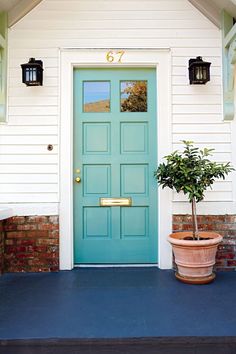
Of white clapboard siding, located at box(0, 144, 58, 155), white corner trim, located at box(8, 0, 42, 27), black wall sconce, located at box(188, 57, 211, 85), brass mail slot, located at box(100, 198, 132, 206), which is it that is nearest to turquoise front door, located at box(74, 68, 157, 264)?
brass mail slot, located at box(100, 198, 132, 206)

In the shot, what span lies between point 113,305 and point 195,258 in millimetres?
877

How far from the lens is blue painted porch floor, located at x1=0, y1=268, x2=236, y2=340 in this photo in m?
1.93

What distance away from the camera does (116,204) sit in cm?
325

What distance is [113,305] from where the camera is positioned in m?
2.31

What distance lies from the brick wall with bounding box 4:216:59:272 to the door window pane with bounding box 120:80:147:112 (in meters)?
1.49

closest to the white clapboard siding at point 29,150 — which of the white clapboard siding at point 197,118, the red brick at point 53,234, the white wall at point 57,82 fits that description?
the white wall at point 57,82

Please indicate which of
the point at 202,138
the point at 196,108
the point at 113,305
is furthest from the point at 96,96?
the point at 113,305

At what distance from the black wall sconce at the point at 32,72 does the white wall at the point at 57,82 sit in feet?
0.43

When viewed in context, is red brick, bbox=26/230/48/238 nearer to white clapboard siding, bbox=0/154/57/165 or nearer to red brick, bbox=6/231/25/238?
red brick, bbox=6/231/25/238

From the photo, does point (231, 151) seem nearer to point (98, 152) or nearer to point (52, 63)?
point (98, 152)

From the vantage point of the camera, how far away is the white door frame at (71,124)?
125 inches

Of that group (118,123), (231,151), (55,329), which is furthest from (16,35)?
(55,329)

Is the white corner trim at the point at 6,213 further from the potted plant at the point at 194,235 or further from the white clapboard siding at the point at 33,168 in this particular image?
the potted plant at the point at 194,235

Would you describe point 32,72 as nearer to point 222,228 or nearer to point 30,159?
point 30,159
